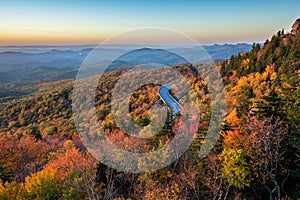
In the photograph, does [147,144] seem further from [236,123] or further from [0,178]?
[0,178]

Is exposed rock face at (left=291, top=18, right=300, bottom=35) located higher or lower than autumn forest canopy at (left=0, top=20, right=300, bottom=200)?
higher

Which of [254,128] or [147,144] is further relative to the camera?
[147,144]

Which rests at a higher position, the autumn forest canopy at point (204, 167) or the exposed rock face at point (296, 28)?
the exposed rock face at point (296, 28)

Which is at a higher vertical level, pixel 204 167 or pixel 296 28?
pixel 296 28

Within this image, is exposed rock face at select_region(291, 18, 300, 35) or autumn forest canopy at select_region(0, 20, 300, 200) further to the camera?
exposed rock face at select_region(291, 18, 300, 35)

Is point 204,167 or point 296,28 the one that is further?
point 296,28

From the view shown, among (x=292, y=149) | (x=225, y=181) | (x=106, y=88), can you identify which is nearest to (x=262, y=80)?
(x=292, y=149)

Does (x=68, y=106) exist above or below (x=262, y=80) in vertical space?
below

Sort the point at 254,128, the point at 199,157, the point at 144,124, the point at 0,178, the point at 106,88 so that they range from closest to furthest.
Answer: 1. the point at 254,128
2. the point at 199,157
3. the point at 0,178
4. the point at 144,124
5. the point at 106,88

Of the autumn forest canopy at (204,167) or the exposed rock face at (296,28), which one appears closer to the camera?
the autumn forest canopy at (204,167)

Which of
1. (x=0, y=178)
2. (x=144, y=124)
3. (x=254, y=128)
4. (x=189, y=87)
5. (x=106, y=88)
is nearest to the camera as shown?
(x=254, y=128)

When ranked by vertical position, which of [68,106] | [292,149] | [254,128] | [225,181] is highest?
[254,128]
